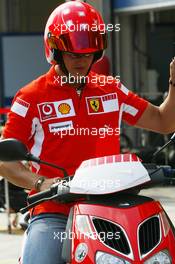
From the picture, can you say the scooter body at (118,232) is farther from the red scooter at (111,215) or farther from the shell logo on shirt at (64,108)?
the shell logo on shirt at (64,108)

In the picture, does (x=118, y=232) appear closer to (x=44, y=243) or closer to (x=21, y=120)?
(x=44, y=243)

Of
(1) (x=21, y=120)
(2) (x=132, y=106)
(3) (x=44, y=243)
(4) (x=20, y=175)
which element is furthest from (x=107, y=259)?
(2) (x=132, y=106)

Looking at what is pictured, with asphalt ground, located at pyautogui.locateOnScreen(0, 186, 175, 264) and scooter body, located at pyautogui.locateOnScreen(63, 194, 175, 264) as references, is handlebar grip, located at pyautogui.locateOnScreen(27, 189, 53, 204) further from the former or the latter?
asphalt ground, located at pyautogui.locateOnScreen(0, 186, 175, 264)

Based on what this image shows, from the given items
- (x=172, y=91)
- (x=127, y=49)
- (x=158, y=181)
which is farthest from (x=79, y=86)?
(x=127, y=49)

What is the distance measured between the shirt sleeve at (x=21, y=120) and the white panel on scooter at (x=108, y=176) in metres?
0.56

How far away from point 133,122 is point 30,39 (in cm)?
1272

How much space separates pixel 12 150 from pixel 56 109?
1.89 ft

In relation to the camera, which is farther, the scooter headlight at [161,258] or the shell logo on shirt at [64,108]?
the shell logo on shirt at [64,108]

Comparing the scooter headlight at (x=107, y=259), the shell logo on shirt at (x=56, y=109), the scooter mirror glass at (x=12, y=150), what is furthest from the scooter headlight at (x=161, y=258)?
the shell logo on shirt at (x=56, y=109)

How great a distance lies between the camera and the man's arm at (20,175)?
134 inches

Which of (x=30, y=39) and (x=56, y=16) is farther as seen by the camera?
(x=30, y=39)

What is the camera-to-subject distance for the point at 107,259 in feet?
9.60

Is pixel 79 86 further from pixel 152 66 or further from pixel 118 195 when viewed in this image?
pixel 152 66

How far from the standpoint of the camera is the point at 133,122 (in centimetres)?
405
